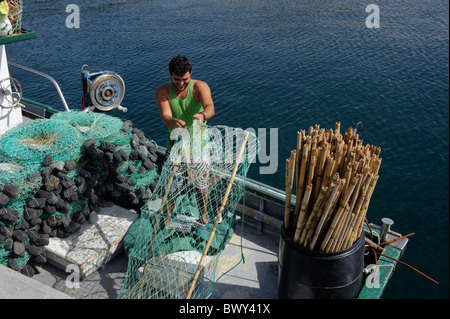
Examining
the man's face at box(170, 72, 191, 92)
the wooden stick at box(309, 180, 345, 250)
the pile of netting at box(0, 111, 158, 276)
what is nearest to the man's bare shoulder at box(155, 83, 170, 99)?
the man's face at box(170, 72, 191, 92)

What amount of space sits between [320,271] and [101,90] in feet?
20.5

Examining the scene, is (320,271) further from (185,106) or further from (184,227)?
(185,106)

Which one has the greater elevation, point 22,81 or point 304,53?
point 304,53

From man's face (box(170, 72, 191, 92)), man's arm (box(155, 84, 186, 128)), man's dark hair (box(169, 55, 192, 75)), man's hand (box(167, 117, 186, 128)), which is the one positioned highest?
man's dark hair (box(169, 55, 192, 75))

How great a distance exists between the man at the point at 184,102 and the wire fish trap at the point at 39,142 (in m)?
1.67

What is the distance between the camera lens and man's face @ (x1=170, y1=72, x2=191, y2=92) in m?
5.22

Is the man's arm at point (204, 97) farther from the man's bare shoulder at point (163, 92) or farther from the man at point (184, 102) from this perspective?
the man's bare shoulder at point (163, 92)

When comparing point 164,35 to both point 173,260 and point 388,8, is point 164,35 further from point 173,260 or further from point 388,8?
point 173,260

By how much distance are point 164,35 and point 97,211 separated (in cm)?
1987

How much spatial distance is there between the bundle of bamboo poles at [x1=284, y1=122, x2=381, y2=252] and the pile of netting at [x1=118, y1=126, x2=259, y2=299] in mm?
951

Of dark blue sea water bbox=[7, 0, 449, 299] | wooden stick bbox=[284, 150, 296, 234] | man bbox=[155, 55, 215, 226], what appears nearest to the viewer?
wooden stick bbox=[284, 150, 296, 234]

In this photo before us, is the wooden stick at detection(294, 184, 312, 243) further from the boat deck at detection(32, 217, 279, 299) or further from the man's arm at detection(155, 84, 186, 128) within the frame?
the man's arm at detection(155, 84, 186, 128)
